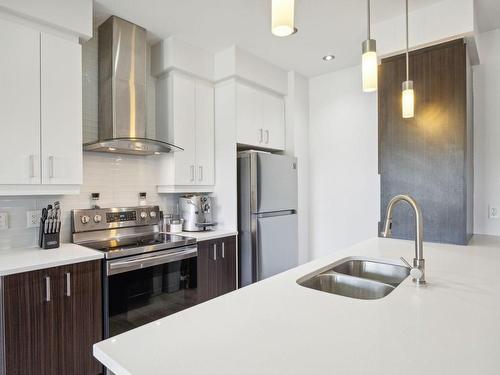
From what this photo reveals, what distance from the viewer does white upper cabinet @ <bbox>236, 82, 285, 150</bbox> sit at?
3094 mm

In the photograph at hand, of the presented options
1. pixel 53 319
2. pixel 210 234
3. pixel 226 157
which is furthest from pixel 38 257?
pixel 226 157

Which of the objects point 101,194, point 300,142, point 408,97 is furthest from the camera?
point 300,142

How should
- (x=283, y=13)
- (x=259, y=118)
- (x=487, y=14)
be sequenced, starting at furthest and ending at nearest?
1. (x=259, y=118)
2. (x=487, y=14)
3. (x=283, y=13)

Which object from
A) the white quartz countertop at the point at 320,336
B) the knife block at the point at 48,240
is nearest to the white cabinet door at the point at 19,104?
the knife block at the point at 48,240

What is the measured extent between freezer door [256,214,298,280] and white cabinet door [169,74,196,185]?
796 millimetres

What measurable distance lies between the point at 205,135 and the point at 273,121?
2.72 ft

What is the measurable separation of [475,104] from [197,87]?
2428 millimetres

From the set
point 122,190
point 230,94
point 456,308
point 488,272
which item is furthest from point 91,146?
point 488,272

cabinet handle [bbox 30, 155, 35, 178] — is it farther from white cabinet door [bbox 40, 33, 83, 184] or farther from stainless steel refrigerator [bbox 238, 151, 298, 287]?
stainless steel refrigerator [bbox 238, 151, 298, 287]

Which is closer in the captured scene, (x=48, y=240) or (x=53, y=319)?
(x=53, y=319)

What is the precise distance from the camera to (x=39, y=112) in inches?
78.0

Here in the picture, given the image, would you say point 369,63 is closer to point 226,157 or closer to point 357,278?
point 357,278

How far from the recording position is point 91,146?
7.80 feet

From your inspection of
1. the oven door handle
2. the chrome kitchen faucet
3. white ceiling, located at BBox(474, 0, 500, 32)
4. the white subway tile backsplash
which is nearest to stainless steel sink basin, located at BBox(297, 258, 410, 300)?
the chrome kitchen faucet
